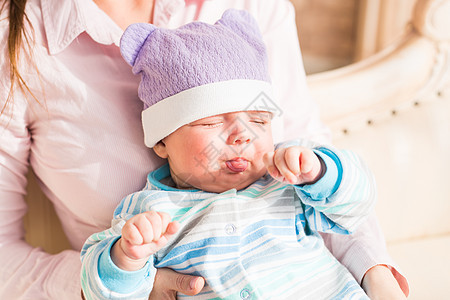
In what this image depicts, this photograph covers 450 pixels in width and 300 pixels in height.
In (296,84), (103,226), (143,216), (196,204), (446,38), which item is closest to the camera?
(143,216)

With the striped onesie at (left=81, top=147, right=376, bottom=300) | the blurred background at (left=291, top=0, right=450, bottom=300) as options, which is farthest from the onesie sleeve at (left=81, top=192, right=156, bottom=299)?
the blurred background at (left=291, top=0, right=450, bottom=300)

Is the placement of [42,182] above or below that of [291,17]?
below

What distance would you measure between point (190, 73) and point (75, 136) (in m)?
0.26

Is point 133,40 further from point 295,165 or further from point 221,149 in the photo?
point 295,165

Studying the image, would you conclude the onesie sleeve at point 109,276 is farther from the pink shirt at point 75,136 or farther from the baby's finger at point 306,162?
the baby's finger at point 306,162

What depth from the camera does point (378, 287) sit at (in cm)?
84

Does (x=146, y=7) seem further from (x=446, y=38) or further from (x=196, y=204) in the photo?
(x=446, y=38)

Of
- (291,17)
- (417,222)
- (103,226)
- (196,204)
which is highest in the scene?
(291,17)

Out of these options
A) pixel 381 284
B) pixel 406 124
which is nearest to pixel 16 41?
pixel 381 284

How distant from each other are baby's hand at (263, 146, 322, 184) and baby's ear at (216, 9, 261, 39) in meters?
0.25

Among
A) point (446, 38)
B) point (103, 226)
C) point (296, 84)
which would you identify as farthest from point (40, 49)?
point (446, 38)

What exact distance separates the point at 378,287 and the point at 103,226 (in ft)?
1.68

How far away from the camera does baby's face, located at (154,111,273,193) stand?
807mm

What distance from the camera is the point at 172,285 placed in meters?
0.80
